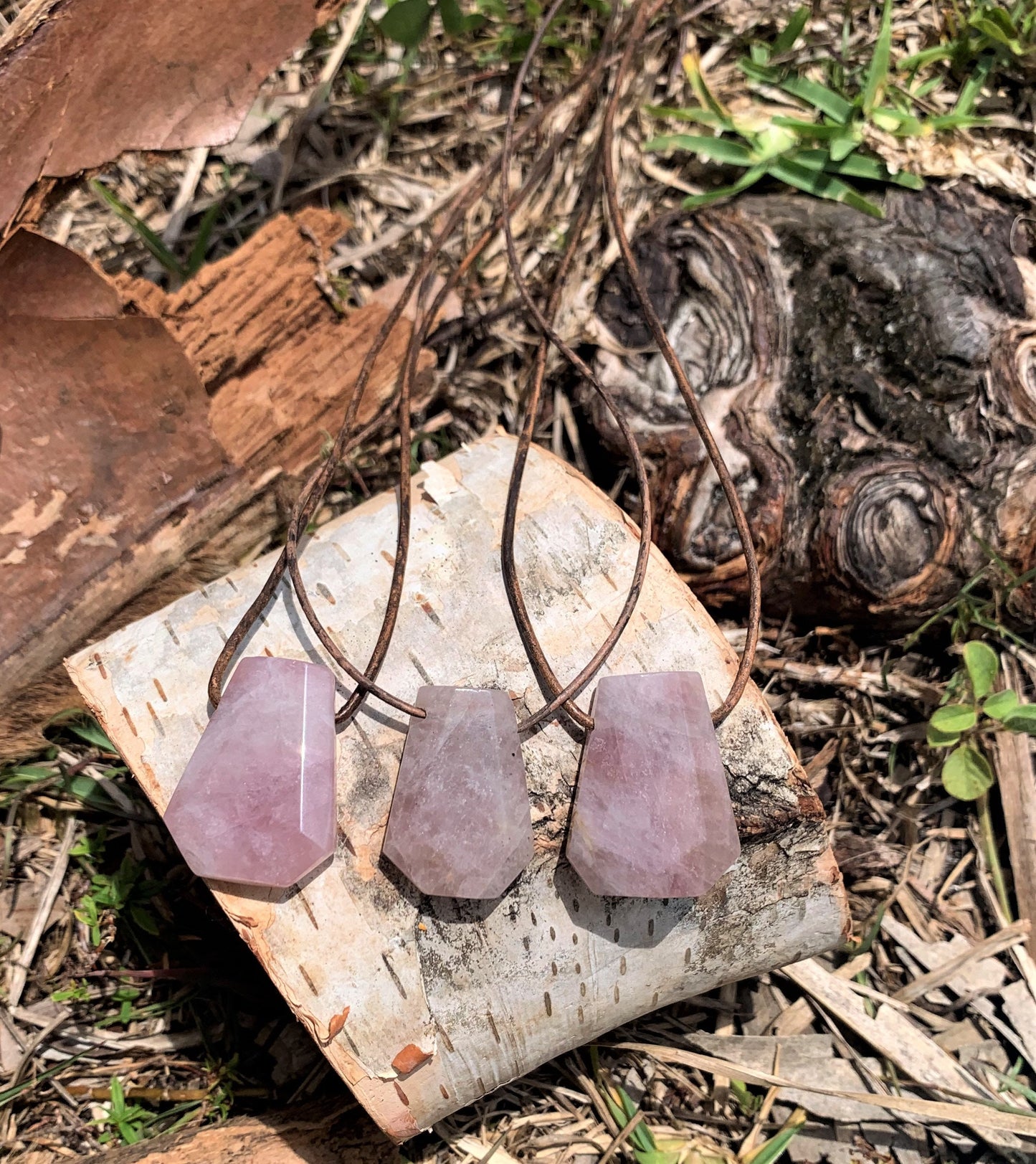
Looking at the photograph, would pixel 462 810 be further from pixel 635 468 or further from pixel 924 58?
pixel 924 58

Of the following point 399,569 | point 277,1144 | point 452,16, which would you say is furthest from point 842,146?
point 277,1144

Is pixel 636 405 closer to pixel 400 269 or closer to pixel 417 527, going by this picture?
pixel 417 527

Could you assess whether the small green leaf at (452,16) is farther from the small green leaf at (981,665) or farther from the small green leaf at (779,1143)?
the small green leaf at (779,1143)

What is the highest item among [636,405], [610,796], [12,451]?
[12,451]

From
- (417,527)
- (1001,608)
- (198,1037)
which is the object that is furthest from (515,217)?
(198,1037)

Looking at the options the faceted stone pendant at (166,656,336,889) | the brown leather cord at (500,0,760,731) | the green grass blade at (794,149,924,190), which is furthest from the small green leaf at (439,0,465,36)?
the faceted stone pendant at (166,656,336,889)

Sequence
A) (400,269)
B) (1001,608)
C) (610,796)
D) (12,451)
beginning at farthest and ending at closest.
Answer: (400,269)
(1001,608)
(12,451)
(610,796)

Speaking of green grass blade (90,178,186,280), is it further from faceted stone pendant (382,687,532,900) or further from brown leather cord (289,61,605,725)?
faceted stone pendant (382,687,532,900)
